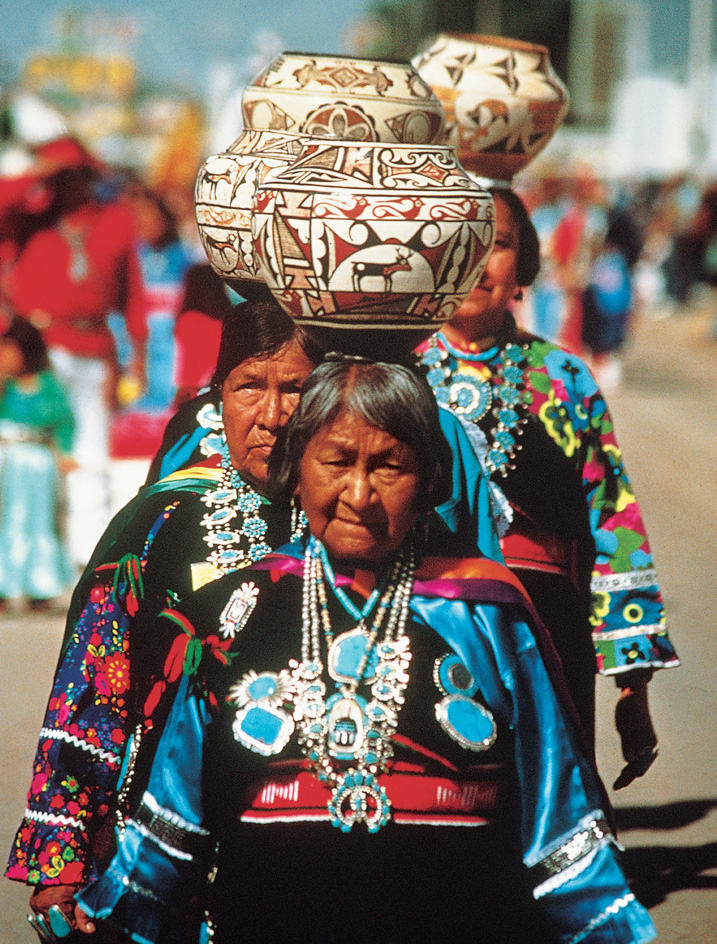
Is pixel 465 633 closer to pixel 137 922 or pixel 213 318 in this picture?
pixel 137 922

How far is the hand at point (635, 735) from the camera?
3611 millimetres

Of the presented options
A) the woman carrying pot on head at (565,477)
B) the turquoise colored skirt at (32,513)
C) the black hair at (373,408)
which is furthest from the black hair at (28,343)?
the black hair at (373,408)

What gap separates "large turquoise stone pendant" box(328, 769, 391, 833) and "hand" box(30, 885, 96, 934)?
46 centimetres

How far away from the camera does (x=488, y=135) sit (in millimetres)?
3686

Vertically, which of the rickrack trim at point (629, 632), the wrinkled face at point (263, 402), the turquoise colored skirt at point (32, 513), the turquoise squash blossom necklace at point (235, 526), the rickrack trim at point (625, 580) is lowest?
the turquoise colored skirt at point (32, 513)

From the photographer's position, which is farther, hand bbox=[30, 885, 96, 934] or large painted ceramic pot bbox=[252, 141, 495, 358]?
hand bbox=[30, 885, 96, 934]

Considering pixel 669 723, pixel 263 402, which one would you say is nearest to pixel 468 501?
pixel 263 402

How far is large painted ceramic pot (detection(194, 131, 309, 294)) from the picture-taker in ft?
8.71

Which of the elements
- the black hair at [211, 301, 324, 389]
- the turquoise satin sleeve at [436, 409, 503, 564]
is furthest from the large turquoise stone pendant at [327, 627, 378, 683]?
the black hair at [211, 301, 324, 389]

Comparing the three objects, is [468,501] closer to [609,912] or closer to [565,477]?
[609,912]

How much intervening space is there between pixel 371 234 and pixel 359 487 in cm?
35

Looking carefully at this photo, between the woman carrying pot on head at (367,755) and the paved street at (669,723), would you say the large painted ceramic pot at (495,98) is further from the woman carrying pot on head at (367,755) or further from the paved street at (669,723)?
the paved street at (669,723)

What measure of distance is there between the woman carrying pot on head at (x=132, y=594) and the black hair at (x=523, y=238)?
116 cm

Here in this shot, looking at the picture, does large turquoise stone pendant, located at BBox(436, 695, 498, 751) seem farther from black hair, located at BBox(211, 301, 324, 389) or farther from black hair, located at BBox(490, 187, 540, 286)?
black hair, located at BBox(490, 187, 540, 286)
